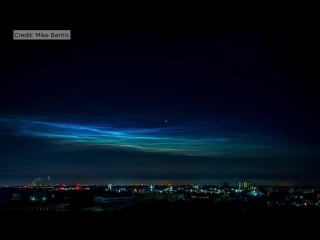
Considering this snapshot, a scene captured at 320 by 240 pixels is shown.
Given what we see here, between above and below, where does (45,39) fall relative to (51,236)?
above

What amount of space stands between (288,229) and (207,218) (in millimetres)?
2093

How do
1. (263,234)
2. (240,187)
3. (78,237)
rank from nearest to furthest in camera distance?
(78,237), (263,234), (240,187)

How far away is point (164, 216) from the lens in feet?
33.2

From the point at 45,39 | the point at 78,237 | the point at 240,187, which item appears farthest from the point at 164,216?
the point at 240,187

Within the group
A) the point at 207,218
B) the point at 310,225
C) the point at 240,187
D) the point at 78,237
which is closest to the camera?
the point at 78,237

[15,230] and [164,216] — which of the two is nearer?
[15,230]

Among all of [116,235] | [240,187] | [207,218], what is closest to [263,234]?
[207,218]

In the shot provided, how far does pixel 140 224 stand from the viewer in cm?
867

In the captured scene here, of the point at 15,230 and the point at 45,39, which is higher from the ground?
the point at 45,39

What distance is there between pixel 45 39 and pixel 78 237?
377cm

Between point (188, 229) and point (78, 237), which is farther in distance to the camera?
point (188, 229)

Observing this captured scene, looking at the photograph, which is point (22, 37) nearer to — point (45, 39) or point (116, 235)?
point (45, 39)

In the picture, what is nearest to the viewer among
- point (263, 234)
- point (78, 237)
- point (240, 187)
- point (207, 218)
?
point (78, 237)

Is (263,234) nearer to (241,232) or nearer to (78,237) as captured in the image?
(241,232)
